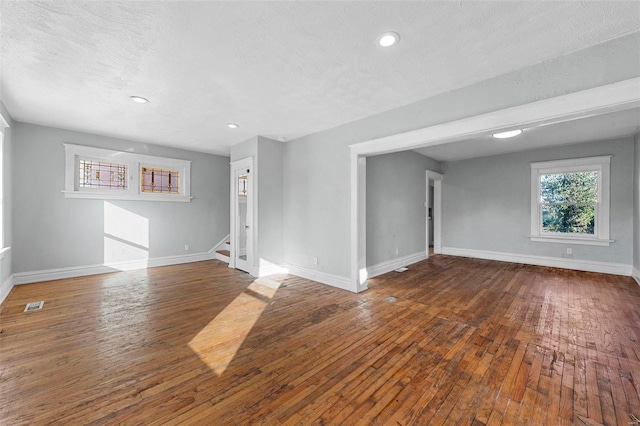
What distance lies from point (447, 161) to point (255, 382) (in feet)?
23.5

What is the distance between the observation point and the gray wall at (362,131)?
2170mm

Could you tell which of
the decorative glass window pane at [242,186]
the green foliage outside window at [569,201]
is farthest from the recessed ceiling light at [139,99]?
the green foliage outside window at [569,201]

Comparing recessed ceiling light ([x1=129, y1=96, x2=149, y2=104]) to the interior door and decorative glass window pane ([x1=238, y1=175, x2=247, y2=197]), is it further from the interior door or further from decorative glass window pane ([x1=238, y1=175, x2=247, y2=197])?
decorative glass window pane ([x1=238, y1=175, x2=247, y2=197])

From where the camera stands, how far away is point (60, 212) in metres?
4.60

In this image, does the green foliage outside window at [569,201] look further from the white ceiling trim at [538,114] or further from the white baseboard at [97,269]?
the white baseboard at [97,269]

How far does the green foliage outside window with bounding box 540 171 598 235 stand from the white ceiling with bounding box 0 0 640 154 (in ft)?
14.8

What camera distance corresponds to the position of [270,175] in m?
5.01

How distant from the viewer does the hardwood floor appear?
1.63 metres

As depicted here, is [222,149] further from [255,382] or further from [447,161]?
[447,161]

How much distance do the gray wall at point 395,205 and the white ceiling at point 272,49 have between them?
178cm

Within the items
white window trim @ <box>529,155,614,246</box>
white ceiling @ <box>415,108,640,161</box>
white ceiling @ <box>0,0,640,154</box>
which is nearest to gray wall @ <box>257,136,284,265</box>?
white ceiling @ <box>0,0,640,154</box>

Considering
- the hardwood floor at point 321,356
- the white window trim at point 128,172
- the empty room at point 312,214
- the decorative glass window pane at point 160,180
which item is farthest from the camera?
the decorative glass window pane at point 160,180

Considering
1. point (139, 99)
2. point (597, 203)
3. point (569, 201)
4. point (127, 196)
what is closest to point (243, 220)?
point (127, 196)

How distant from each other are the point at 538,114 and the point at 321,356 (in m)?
2.90
